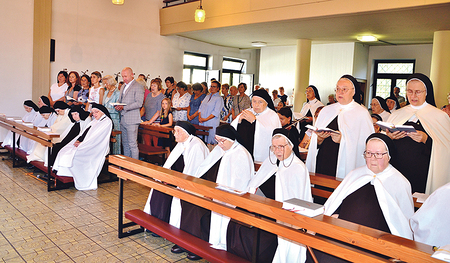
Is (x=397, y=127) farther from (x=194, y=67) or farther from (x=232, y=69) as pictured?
(x=232, y=69)

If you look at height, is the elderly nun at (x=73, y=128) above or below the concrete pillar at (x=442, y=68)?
below

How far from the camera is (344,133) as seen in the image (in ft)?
13.9

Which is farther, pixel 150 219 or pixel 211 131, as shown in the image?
pixel 211 131

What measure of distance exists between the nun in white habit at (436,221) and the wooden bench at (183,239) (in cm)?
145

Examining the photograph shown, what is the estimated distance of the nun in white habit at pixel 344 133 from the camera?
4.18 metres

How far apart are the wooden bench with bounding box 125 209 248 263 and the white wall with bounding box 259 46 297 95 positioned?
42.2ft

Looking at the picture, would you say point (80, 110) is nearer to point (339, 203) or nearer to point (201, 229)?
point (201, 229)

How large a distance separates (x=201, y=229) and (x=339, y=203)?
4.65ft

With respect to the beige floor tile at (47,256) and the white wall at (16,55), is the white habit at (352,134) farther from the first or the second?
the white wall at (16,55)

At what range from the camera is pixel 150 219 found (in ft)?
13.4

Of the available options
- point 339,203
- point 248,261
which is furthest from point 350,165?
point 248,261

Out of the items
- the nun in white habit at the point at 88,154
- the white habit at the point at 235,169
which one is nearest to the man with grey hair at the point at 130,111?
the nun in white habit at the point at 88,154

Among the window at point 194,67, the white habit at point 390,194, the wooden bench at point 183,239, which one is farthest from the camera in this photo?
the window at point 194,67

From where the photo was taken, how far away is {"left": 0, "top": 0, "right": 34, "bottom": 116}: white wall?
10.2m
